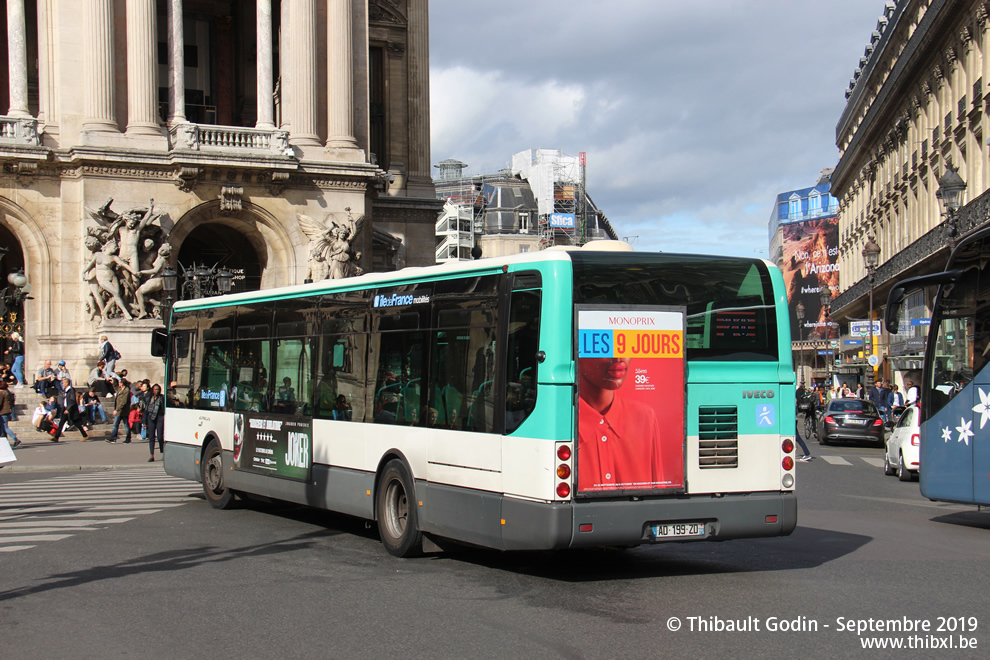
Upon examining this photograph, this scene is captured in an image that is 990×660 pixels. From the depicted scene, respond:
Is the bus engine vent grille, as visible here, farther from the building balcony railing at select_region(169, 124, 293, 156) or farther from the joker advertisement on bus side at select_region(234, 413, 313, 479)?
the building balcony railing at select_region(169, 124, 293, 156)

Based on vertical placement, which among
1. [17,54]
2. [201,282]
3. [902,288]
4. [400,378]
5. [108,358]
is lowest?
[108,358]

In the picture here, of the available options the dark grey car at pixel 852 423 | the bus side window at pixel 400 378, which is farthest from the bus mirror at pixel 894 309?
the dark grey car at pixel 852 423

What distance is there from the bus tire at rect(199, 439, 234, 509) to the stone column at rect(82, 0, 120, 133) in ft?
71.2

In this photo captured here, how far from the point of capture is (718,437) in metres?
10.1

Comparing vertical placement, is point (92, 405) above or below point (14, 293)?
below

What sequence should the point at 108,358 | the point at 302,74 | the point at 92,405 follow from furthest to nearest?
the point at 302,74, the point at 108,358, the point at 92,405

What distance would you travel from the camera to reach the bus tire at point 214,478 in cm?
1561

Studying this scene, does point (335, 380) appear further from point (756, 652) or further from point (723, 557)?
point (756, 652)

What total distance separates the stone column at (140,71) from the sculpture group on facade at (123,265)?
2841 millimetres

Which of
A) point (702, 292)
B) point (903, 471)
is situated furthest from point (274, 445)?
point (903, 471)

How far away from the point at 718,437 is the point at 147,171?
2901 cm

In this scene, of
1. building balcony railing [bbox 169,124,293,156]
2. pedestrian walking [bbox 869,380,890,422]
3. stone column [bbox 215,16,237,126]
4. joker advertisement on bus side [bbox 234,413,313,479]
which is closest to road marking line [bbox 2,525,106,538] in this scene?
joker advertisement on bus side [bbox 234,413,313,479]

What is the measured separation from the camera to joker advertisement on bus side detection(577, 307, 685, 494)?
948cm

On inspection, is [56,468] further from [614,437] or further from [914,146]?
[914,146]
